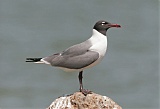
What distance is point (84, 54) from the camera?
8.27 m

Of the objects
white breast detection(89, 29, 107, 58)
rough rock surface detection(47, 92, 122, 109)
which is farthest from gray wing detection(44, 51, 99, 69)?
rough rock surface detection(47, 92, 122, 109)

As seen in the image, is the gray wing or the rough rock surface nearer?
the rough rock surface

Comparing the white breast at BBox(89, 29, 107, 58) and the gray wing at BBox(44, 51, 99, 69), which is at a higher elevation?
the white breast at BBox(89, 29, 107, 58)

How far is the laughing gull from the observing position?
8117 mm

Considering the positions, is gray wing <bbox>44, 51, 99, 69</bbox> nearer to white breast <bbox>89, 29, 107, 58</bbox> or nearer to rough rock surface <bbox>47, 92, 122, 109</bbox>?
white breast <bbox>89, 29, 107, 58</bbox>

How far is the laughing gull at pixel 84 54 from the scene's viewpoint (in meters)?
8.12

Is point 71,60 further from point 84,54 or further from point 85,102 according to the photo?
point 85,102

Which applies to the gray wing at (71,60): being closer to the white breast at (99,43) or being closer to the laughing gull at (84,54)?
the laughing gull at (84,54)

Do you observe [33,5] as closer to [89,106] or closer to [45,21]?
[45,21]

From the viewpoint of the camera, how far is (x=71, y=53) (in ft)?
27.3

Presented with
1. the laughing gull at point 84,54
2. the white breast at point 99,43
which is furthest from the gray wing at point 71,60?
the white breast at point 99,43

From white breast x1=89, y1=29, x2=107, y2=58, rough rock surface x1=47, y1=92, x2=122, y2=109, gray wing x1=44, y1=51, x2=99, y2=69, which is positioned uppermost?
white breast x1=89, y1=29, x2=107, y2=58

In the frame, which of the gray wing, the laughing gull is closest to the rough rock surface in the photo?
the laughing gull

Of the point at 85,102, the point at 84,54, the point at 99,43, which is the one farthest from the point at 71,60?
the point at 85,102
